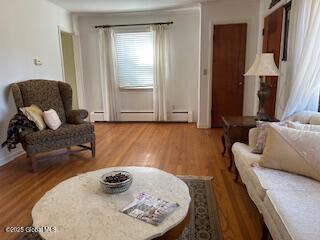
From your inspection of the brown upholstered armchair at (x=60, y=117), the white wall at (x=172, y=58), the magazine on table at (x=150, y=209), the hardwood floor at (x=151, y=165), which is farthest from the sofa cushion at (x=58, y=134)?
the white wall at (x=172, y=58)

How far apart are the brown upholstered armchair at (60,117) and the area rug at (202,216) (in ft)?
4.42

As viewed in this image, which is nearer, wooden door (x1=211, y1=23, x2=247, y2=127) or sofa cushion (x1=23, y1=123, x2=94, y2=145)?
sofa cushion (x1=23, y1=123, x2=94, y2=145)

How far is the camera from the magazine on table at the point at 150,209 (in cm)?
127

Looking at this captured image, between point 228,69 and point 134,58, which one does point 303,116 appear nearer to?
point 228,69

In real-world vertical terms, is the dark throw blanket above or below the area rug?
above

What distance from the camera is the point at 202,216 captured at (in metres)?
1.98

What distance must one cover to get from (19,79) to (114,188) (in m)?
2.86

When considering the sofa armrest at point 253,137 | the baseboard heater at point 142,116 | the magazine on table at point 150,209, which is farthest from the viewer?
the baseboard heater at point 142,116

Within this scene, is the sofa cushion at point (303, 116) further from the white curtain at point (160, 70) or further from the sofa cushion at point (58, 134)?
the white curtain at point (160, 70)

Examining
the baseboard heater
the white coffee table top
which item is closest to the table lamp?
the white coffee table top

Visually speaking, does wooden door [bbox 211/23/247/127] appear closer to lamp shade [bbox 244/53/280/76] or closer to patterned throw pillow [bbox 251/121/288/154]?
lamp shade [bbox 244/53/280/76]

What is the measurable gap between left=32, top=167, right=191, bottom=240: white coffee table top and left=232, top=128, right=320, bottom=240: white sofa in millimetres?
499

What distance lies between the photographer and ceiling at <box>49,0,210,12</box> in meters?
4.20

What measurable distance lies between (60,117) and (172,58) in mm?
2736
